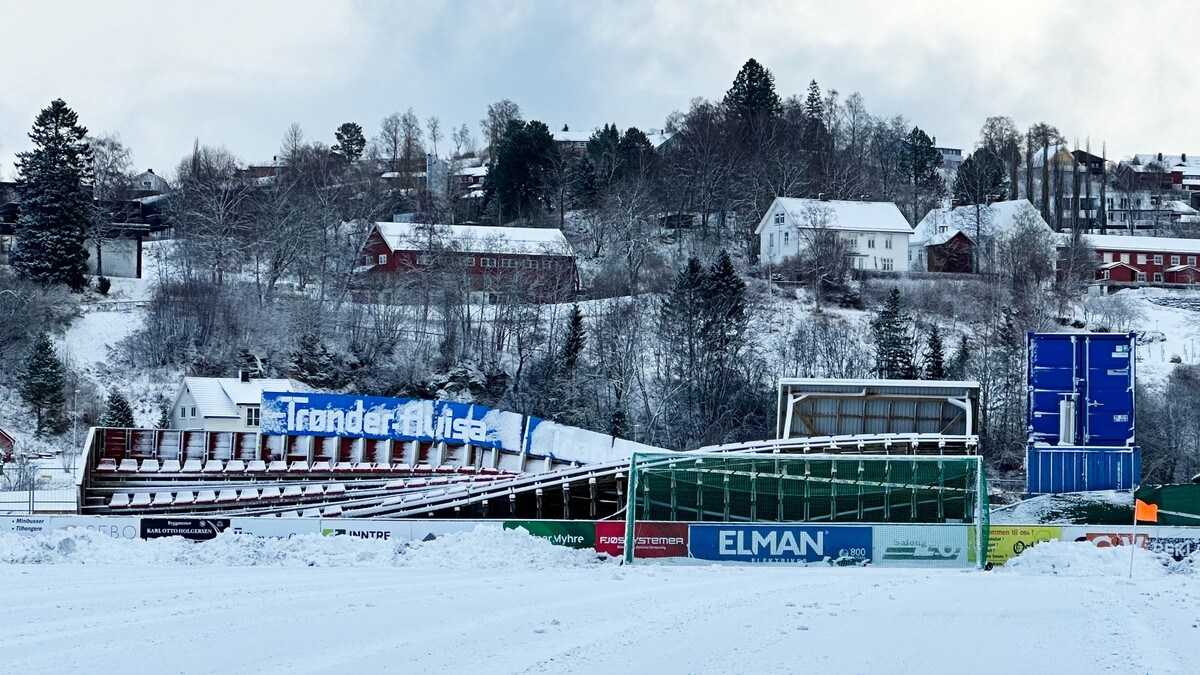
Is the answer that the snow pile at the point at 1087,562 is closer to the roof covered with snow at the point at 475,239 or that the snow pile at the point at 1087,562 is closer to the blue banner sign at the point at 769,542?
the blue banner sign at the point at 769,542

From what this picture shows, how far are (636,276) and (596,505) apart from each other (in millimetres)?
49903

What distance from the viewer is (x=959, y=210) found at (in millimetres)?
103875

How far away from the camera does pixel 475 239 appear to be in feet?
296

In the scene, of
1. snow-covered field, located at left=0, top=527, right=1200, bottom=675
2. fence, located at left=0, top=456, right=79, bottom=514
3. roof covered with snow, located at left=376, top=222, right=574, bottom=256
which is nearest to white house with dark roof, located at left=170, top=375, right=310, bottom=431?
fence, located at left=0, top=456, right=79, bottom=514

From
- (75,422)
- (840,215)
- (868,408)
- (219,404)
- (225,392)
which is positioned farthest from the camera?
(840,215)

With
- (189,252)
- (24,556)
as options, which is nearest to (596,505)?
(24,556)

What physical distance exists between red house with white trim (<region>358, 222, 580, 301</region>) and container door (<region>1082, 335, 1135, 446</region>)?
46868 millimetres

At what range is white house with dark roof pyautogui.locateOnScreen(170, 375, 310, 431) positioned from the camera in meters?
61.6

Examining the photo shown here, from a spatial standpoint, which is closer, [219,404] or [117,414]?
[117,414]

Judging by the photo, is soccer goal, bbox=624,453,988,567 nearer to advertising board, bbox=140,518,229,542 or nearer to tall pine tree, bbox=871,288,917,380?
advertising board, bbox=140,518,229,542

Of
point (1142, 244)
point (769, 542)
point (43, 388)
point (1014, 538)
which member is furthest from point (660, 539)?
point (1142, 244)

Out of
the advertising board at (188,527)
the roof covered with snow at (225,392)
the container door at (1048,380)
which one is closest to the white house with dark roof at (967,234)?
the roof covered with snow at (225,392)

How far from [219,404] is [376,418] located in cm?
1687

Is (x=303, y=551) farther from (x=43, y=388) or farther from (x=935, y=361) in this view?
(x=935, y=361)
